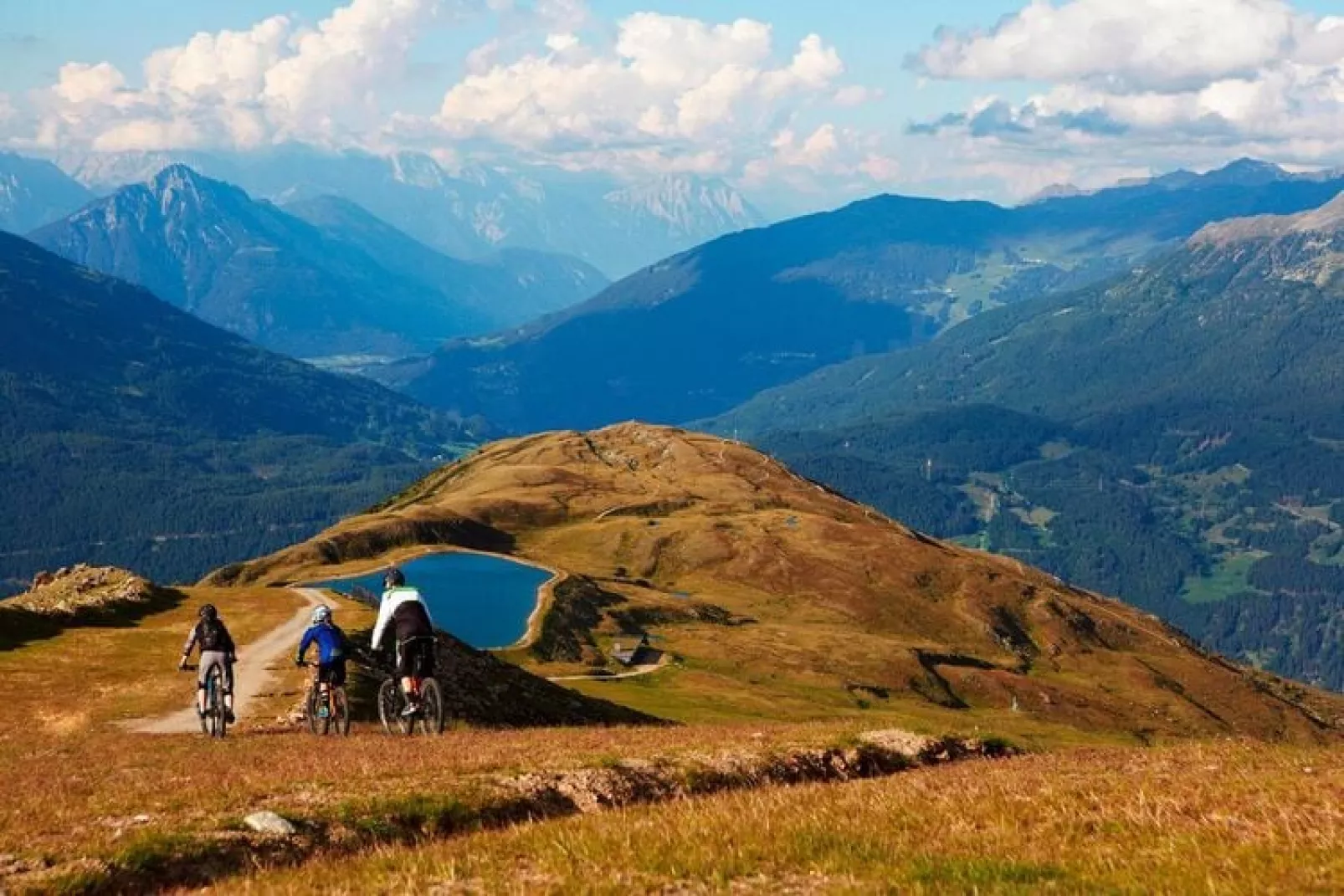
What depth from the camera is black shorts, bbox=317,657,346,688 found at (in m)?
33.2

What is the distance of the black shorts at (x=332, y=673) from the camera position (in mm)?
33250

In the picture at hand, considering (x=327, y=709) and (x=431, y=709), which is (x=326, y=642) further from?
(x=431, y=709)

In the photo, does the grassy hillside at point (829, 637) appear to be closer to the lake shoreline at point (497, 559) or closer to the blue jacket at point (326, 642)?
the lake shoreline at point (497, 559)

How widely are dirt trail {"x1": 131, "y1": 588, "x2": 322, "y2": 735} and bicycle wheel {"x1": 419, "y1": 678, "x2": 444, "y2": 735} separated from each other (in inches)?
383

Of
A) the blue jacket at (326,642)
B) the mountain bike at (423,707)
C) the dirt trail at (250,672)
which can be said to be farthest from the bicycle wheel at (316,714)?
the dirt trail at (250,672)

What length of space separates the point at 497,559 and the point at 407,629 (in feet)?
395

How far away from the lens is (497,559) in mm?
148875

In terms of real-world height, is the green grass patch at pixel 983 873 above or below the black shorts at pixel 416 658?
above

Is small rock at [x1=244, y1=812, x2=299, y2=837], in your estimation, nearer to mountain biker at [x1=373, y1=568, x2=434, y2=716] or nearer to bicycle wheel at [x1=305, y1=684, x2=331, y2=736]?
mountain biker at [x1=373, y1=568, x2=434, y2=716]

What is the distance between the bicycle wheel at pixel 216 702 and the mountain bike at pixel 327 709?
257 centimetres

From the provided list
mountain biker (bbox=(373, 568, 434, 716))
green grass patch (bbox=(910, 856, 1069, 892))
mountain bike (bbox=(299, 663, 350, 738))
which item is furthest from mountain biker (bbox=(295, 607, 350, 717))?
green grass patch (bbox=(910, 856, 1069, 892))

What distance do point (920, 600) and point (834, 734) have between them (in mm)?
162639

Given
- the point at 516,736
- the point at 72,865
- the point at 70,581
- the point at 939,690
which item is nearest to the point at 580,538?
the point at 939,690

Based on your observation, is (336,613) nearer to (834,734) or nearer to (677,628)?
(834,734)
